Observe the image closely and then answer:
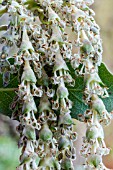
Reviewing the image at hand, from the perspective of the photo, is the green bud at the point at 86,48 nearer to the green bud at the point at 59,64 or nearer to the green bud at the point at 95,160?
the green bud at the point at 59,64

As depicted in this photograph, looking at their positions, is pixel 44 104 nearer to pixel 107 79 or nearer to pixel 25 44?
pixel 25 44

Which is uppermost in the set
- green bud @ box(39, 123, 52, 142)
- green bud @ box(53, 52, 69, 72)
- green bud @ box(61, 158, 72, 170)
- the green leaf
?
the green leaf

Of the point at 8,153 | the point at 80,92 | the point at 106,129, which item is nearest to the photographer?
the point at 80,92

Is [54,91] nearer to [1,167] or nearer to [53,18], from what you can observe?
[53,18]

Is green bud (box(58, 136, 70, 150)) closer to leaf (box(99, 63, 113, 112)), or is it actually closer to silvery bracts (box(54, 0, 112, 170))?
silvery bracts (box(54, 0, 112, 170))

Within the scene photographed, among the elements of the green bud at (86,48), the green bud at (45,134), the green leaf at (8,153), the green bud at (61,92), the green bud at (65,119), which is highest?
the green leaf at (8,153)

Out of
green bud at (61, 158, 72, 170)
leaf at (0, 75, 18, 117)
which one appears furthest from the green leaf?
green bud at (61, 158, 72, 170)

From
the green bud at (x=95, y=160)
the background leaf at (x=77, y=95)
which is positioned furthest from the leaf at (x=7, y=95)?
the green bud at (x=95, y=160)

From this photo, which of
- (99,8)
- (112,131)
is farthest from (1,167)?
(99,8)

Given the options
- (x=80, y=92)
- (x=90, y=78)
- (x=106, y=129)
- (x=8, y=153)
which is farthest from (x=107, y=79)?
(x=106, y=129)

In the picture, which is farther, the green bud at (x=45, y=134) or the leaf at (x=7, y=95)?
the leaf at (x=7, y=95)
